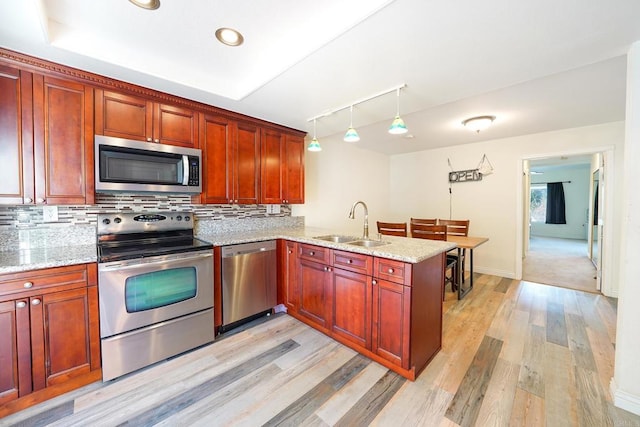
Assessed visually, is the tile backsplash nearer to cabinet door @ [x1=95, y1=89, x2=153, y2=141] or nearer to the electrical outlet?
the electrical outlet

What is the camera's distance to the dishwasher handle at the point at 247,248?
2373 millimetres

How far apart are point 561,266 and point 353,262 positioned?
5.38m

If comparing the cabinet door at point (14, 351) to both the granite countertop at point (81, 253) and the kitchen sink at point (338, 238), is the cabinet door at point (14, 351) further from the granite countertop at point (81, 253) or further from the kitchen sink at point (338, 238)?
the kitchen sink at point (338, 238)

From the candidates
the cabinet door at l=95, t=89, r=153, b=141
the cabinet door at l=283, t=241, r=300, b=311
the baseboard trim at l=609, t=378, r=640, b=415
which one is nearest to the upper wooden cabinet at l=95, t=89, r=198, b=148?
the cabinet door at l=95, t=89, r=153, b=141

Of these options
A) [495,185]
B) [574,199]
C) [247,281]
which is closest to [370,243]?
[247,281]

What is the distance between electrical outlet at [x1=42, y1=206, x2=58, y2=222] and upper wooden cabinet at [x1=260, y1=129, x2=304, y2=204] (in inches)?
68.4

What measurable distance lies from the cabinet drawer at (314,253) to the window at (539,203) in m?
10.3

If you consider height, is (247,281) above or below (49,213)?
below

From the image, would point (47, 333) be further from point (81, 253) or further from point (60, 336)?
point (81, 253)

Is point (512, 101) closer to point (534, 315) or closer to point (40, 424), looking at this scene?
point (534, 315)

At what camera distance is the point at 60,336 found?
1.65 m

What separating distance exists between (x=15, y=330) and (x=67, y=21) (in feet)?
6.23

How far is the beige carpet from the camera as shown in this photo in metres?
3.99

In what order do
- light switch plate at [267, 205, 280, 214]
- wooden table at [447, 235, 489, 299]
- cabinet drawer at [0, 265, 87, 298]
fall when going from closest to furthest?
cabinet drawer at [0, 265, 87, 298] < wooden table at [447, 235, 489, 299] < light switch plate at [267, 205, 280, 214]
